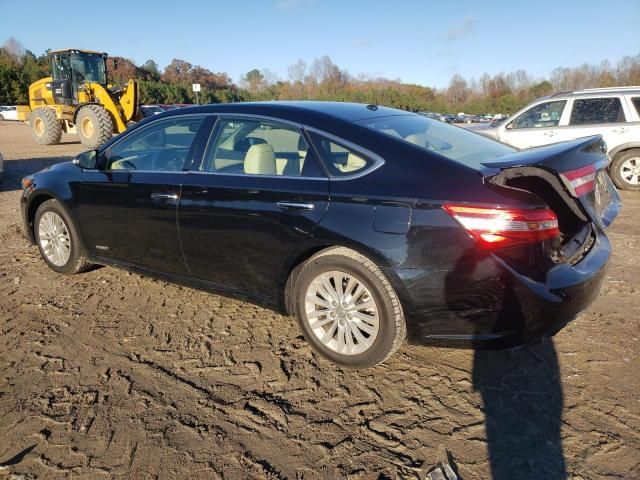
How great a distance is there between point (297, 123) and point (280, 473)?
2.06 metres

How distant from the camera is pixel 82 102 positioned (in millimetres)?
16422

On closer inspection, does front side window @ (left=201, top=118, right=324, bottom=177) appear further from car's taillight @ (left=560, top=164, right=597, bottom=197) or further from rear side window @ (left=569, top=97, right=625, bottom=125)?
rear side window @ (left=569, top=97, right=625, bottom=125)

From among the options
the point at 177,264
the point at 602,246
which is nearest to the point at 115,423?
the point at 177,264

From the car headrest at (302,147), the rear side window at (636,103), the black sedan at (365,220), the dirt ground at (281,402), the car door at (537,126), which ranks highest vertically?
the rear side window at (636,103)

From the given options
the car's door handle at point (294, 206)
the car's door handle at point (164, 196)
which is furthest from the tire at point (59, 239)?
the car's door handle at point (294, 206)

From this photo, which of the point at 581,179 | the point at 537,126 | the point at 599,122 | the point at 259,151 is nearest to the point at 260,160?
the point at 259,151

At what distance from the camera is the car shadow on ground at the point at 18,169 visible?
957 centimetres

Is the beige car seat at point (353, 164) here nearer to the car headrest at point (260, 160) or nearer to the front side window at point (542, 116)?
the car headrest at point (260, 160)

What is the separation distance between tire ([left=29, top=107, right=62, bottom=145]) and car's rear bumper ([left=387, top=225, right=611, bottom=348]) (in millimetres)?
18082

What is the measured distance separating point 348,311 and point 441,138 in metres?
1.35

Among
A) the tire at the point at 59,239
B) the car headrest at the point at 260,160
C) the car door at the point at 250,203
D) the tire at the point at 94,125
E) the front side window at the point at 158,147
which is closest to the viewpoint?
the car door at the point at 250,203

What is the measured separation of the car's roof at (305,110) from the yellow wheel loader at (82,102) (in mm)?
13167

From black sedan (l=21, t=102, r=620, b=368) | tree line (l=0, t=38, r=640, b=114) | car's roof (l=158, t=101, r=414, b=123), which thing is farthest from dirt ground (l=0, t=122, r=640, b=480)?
tree line (l=0, t=38, r=640, b=114)

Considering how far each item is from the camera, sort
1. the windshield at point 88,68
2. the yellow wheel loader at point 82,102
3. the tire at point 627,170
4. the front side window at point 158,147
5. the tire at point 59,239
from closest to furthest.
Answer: the front side window at point 158,147, the tire at point 59,239, the tire at point 627,170, the yellow wheel loader at point 82,102, the windshield at point 88,68
